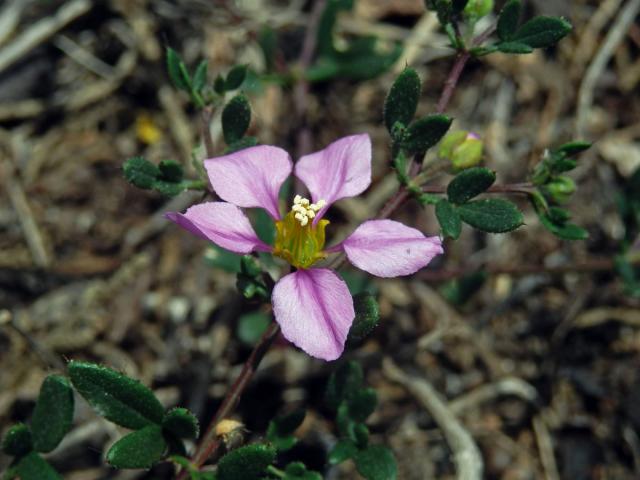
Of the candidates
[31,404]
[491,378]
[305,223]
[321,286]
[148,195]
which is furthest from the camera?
[148,195]

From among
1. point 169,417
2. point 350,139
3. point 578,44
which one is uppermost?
point 350,139

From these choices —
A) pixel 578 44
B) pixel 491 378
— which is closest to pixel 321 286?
pixel 491 378

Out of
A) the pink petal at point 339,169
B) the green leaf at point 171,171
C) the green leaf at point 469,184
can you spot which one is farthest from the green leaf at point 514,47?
the green leaf at point 171,171

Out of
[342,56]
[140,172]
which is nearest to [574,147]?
[140,172]

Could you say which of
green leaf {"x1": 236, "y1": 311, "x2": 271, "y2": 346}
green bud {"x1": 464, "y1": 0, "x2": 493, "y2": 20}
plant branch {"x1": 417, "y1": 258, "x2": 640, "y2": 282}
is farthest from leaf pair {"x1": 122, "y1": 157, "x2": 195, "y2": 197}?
plant branch {"x1": 417, "y1": 258, "x2": 640, "y2": 282}

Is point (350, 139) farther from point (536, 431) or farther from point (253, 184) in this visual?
point (536, 431)

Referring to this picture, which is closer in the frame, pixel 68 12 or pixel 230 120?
pixel 230 120

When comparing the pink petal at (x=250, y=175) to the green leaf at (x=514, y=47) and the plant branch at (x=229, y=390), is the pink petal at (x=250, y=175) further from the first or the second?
the green leaf at (x=514, y=47)
